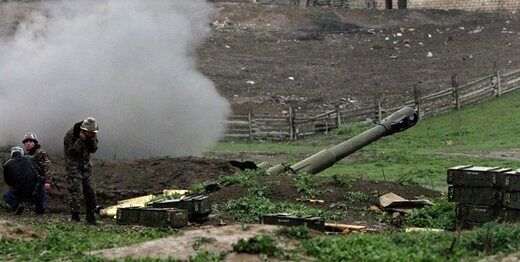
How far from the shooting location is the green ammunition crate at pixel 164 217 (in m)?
15.2

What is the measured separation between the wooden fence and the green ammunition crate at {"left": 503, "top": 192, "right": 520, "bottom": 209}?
2226 centimetres

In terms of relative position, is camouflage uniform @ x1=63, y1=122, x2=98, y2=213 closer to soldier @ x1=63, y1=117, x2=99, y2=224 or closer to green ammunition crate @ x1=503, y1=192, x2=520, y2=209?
soldier @ x1=63, y1=117, x2=99, y2=224

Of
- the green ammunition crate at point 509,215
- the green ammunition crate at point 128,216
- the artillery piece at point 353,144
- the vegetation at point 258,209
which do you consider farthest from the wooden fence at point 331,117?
the green ammunition crate at point 509,215

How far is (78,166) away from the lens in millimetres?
16266

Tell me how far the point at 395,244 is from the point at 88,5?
17.9 meters

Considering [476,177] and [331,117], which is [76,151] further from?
[331,117]

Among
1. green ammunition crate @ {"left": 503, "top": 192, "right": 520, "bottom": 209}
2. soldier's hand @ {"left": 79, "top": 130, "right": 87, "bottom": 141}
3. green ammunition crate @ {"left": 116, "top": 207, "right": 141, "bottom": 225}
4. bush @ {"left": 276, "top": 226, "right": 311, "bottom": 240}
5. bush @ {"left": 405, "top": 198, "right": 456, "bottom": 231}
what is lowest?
bush @ {"left": 405, "top": 198, "right": 456, "bottom": 231}

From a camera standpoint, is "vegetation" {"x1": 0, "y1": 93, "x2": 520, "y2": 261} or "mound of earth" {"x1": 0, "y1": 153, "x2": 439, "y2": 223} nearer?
"vegetation" {"x1": 0, "y1": 93, "x2": 520, "y2": 261}

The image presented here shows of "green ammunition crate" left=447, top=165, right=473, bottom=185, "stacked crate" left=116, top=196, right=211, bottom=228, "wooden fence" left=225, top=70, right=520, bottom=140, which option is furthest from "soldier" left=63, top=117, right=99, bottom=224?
"wooden fence" left=225, top=70, right=520, bottom=140

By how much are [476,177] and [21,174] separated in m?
7.43

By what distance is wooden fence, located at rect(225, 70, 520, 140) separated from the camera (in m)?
37.3

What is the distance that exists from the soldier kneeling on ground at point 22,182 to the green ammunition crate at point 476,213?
275 inches

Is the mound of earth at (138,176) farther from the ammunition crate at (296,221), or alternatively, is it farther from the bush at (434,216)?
the ammunition crate at (296,221)

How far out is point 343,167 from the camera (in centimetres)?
2800
